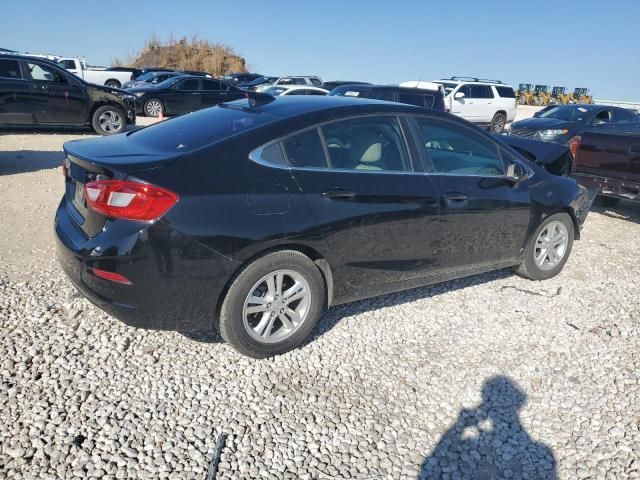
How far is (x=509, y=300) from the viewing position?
14.6 ft

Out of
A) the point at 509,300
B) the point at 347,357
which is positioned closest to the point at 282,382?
the point at 347,357

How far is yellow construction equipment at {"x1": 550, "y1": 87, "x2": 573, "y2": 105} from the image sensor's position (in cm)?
4762

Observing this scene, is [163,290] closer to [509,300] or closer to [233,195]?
[233,195]

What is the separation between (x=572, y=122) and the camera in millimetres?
12258

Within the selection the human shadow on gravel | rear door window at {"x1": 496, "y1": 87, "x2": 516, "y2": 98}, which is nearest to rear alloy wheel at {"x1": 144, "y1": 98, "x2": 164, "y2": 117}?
rear door window at {"x1": 496, "y1": 87, "x2": 516, "y2": 98}

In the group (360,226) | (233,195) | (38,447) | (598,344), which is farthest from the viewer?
(598,344)

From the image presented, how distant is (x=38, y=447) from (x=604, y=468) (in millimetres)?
2736

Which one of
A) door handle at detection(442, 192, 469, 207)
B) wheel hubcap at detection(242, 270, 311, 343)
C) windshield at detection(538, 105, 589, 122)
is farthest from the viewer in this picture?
windshield at detection(538, 105, 589, 122)

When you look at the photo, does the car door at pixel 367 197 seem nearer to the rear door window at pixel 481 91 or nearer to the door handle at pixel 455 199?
the door handle at pixel 455 199

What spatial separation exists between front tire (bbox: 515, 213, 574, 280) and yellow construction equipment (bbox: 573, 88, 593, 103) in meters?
49.3

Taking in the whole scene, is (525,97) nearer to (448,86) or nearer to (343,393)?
(448,86)

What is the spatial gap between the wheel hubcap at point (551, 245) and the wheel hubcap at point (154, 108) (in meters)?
15.3

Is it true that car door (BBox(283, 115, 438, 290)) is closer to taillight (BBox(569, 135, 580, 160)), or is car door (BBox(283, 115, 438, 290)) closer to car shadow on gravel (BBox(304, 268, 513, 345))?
car shadow on gravel (BBox(304, 268, 513, 345))

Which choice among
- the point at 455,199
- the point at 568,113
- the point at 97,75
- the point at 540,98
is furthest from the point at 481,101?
the point at 540,98
